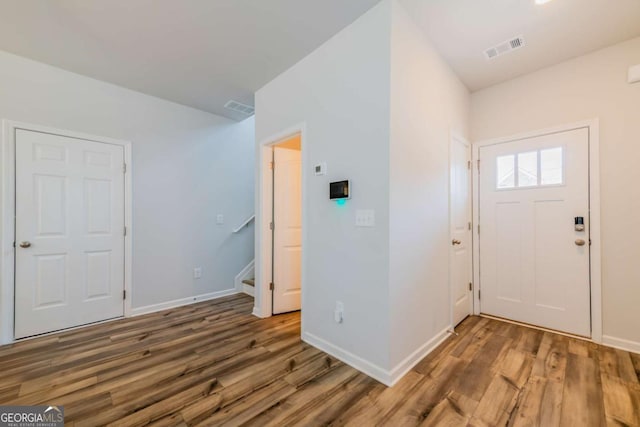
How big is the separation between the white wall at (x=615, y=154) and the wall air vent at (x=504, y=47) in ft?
2.25

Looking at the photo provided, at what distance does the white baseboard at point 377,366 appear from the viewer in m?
1.92

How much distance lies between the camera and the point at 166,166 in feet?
11.5

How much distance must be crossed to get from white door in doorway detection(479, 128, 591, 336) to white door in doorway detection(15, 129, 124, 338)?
4.35 meters

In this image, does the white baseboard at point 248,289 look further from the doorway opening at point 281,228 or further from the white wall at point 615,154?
the white wall at point 615,154

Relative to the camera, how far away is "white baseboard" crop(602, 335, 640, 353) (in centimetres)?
230

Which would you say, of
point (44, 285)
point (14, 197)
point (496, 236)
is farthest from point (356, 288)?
point (14, 197)

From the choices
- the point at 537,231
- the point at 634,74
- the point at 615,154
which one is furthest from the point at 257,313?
the point at 634,74

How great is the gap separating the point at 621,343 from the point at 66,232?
546cm

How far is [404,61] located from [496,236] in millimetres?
2254

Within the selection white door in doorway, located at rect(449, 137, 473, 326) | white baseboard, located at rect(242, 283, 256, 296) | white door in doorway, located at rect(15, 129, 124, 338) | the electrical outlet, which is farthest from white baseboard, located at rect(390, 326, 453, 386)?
white door in doorway, located at rect(15, 129, 124, 338)

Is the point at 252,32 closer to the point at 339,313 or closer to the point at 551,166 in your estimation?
the point at 339,313

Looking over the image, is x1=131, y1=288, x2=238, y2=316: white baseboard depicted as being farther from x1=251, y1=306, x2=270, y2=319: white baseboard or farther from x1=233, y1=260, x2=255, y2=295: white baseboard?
x1=251, y1=306, x2=270, y2=319: white baseboard

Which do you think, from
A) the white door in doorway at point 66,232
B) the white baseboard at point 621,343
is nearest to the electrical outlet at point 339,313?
the white baseboard at point 621,343

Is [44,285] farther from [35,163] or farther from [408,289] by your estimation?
[408,289]
